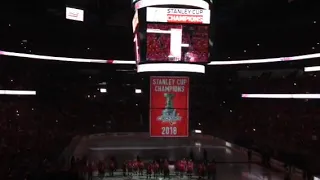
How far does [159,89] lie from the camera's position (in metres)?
9.99

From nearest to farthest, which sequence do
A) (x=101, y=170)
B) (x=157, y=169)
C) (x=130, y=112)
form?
(x=101, y=170) < (x=157, y=169) < (x=130, y=112)

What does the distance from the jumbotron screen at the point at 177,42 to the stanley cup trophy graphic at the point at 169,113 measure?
1.58m

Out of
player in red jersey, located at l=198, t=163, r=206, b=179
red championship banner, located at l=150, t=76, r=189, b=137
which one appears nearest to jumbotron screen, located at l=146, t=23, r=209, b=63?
red championship banner, located at l=150, t=76, r=189, b=137

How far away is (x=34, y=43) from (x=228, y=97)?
12276mm

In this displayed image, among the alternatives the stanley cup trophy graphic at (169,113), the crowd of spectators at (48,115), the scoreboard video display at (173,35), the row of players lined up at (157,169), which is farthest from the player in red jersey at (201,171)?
the scoreboard video display at (173,35)

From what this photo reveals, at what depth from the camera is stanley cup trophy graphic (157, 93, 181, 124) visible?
32.8ft

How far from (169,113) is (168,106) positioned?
19 centimetres

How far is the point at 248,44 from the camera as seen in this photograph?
22.1m

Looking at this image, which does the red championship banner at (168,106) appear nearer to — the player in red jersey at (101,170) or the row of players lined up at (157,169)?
the row of players lined up at (157,169)

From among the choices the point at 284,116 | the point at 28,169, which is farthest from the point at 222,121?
the point at 28,169

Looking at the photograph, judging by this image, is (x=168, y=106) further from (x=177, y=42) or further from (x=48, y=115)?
(x=48, y=115)

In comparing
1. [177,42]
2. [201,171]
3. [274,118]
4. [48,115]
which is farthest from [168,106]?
[48,115]

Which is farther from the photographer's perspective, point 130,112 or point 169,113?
point 130,112

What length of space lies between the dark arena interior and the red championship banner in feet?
0.09
